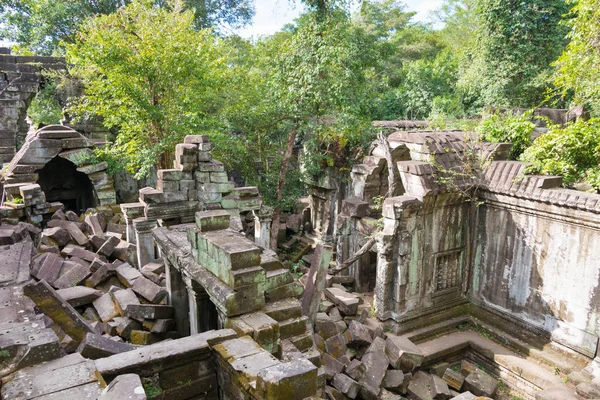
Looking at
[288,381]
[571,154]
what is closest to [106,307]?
[288,381]

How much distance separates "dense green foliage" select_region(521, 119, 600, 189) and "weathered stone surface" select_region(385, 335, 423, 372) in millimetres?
3987

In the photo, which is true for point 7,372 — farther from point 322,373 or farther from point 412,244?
point 412,244

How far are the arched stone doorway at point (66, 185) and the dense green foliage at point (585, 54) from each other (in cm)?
1453

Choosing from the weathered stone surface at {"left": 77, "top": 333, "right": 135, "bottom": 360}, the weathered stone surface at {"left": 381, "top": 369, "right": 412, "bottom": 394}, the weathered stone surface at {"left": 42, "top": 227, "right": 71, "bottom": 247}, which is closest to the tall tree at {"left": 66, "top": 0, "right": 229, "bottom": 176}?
the weathered stone surface at {"left": 42, "top": 227, "right": 71, "bottom": 247}

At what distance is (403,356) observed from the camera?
6969 millimetres

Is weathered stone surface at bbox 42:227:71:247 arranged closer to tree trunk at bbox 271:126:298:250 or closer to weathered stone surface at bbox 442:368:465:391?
tree trunk at bbox 271:126:298:250

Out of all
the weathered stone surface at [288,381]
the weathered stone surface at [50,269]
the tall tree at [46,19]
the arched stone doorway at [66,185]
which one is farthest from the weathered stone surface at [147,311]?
the tall tree at [46,19]

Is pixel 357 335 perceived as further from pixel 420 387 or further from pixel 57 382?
pixel 57 382

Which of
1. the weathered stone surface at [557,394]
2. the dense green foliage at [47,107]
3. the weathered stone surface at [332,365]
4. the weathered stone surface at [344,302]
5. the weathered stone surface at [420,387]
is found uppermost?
the dense green foliage at [47,107]

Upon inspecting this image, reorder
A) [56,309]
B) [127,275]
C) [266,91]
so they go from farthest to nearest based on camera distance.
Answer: [266,91] → [127,275] → [56,309]

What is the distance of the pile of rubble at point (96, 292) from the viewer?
5.06 metres

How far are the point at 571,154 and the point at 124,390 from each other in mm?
8107

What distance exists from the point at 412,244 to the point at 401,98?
647 inches

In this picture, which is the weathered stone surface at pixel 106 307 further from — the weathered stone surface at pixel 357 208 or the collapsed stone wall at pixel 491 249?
the weathered stone surface at pixel 357 208
